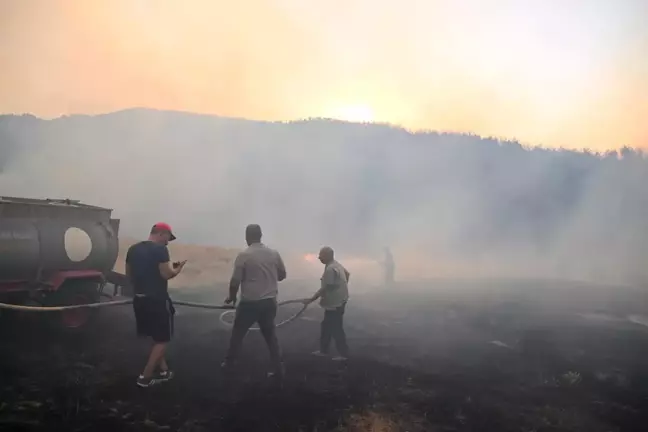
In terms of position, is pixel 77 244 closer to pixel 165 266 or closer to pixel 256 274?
pixel 165 266

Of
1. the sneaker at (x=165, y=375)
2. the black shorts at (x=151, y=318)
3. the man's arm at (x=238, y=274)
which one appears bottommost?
the sneaker at (x=165, y=375)

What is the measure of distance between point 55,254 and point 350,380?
5.17 metres

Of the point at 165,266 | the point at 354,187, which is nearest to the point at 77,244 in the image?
the point at 165,266

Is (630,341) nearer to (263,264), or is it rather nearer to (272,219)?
(263,264)

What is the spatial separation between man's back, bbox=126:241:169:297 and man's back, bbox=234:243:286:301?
0.98m

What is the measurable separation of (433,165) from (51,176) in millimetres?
23730

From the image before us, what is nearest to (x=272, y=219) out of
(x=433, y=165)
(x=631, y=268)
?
(x=433, y=165)

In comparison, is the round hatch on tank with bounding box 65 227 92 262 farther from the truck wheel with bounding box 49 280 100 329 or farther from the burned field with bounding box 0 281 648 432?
the burned field with bounding box 0 281 648 432

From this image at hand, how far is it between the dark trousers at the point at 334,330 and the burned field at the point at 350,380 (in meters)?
0.34

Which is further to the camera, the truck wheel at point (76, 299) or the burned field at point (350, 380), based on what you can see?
the truck wheel at point (76, 299)

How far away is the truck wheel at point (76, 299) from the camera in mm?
8688

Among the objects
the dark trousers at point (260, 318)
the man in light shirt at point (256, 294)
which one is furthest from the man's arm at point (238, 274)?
the dark trousers at point (260, 318)

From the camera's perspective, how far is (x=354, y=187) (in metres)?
35.6

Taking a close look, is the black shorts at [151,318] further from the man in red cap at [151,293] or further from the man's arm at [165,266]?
the man's arm at [165,266]
